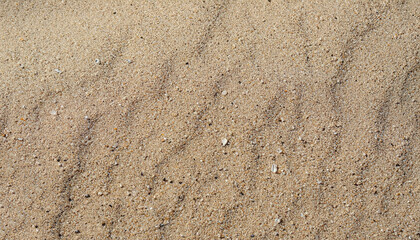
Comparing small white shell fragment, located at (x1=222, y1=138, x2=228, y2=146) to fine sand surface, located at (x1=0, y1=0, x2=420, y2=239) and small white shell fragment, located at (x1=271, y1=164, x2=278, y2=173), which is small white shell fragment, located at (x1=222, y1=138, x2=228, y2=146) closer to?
fine sand surface, located at (x1=0, y1=0, x2=420, y2=239)

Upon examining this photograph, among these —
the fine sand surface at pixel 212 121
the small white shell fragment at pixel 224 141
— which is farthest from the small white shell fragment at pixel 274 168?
the small white shell fragment at pixel 224 141

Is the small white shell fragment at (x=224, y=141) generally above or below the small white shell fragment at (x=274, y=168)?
above

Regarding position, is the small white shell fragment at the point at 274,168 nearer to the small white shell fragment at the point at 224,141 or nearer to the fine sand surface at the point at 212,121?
the fine sand surface at the point at 212,121

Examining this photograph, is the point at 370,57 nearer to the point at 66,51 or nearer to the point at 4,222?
the point at 66,51

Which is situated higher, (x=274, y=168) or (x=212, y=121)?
(x=212, y=121)

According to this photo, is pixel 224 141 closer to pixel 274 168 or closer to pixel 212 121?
pixel 212 121

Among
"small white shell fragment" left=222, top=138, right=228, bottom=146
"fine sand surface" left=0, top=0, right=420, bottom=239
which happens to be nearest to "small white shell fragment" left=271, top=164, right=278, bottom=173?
"fine sand surface" left=0, top=0, right=420, bottom=239

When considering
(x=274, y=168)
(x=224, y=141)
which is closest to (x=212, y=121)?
(x=224, y=141)

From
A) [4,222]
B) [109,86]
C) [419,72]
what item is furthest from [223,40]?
[4,222]
